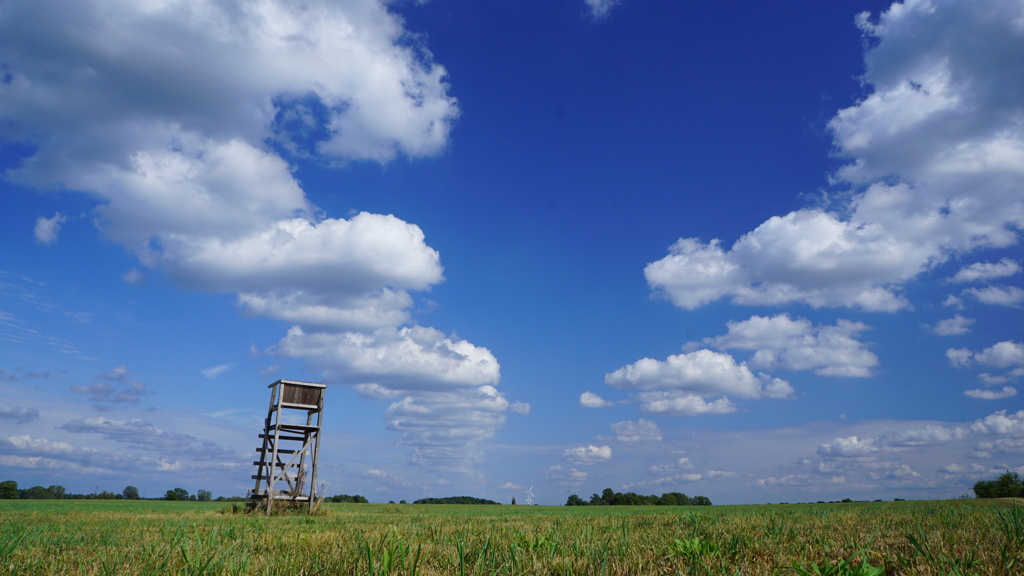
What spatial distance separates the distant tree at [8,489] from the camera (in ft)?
266

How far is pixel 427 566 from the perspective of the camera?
14.2 ft

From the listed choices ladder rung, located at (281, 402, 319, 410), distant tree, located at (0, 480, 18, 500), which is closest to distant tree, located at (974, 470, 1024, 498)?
ladder rung, located at (281, 402, 319, 410)

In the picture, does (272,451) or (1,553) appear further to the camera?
(272,451)

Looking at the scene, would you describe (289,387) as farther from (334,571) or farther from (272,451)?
(334,571)

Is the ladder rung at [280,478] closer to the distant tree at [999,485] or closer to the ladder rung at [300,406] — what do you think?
the ladder rung at [300,406]

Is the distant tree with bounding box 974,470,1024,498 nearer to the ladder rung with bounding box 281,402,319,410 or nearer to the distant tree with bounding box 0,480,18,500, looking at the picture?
the ladder rung with bounding box 281,402,319,410

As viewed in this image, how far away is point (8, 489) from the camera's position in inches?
3255

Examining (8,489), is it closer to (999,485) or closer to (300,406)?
(300,406)

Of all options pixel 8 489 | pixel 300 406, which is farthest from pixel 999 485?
pixel 8 489

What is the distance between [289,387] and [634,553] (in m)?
23.7

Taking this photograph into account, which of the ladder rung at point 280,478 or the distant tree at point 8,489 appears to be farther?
the distant tree at point 8,489

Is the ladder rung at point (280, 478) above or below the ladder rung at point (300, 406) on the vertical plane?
below

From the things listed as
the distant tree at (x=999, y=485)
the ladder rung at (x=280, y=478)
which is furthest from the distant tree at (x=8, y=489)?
the distant tree at (x=999, y=485)

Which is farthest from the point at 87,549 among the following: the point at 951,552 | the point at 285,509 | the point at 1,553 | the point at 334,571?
the point at 285,509
